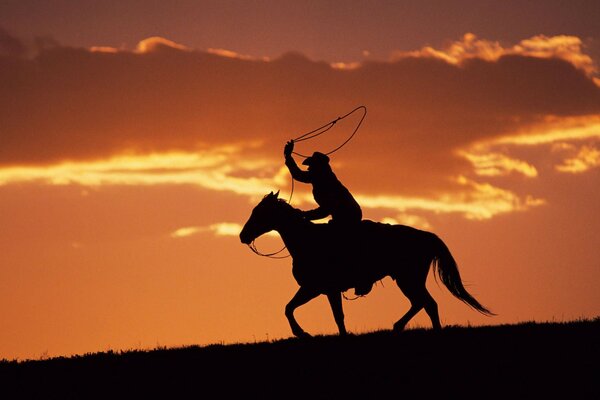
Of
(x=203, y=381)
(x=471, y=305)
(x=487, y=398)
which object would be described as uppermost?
(x=471, y=305)

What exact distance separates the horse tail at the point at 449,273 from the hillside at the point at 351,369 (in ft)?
5.14

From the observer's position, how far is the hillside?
45.6 feet

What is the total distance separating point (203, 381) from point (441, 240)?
21.4ft

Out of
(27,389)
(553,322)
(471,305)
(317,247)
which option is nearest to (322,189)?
(317,247)

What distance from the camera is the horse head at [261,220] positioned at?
19.1 meters

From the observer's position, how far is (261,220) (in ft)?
62.7

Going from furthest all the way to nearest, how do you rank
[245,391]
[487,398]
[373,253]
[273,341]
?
[373,253] < [273,341] < [245,391] < [487,398]

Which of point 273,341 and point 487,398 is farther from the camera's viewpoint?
point 273,341

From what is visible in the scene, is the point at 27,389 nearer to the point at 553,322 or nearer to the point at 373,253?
the point at 373,253

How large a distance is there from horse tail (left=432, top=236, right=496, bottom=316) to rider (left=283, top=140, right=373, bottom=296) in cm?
178

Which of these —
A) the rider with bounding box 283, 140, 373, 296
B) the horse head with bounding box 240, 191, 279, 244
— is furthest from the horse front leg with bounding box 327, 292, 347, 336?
the horse head with bounding box 240, 191, 279, 244

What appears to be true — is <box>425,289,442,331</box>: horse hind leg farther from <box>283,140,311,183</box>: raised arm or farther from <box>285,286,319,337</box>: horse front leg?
<box>283,140,311,183</box>: raised arm

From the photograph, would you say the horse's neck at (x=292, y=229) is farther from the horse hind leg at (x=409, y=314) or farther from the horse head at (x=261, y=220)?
the horse hind leg at (x=409, y=314)

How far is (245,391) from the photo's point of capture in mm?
14266
